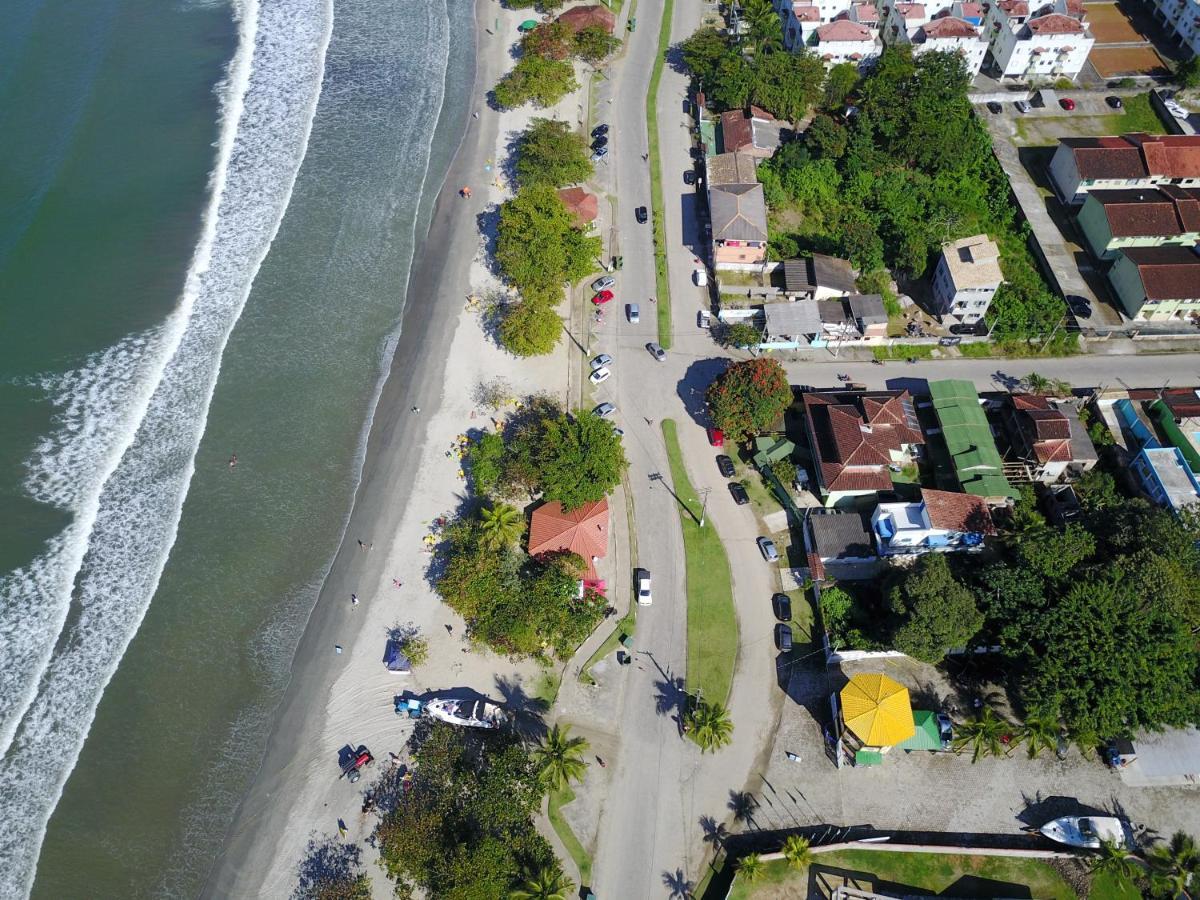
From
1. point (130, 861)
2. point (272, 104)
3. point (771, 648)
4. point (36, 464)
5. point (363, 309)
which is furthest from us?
point (272, 104)

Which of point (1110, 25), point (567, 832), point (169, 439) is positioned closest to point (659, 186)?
point (169, 439)

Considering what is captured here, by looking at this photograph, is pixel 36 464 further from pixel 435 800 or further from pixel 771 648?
pixel 771 648

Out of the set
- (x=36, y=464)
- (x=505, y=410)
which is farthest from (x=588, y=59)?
(x=36, y=464)

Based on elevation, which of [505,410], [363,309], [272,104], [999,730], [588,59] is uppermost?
[588,59]

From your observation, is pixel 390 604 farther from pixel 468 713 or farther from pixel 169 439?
pixel 169 439

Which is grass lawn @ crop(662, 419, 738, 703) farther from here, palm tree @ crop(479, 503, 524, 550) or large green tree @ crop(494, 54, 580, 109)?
large green tree @ crop(494, 54, 580, 109)

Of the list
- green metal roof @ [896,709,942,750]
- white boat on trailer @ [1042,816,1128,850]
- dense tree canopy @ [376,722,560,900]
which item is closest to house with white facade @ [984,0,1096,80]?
green metal roof @ [896,709,942,750]

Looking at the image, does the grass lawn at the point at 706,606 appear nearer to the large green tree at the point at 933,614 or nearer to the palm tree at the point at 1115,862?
the large green tree at the point at 933,614
